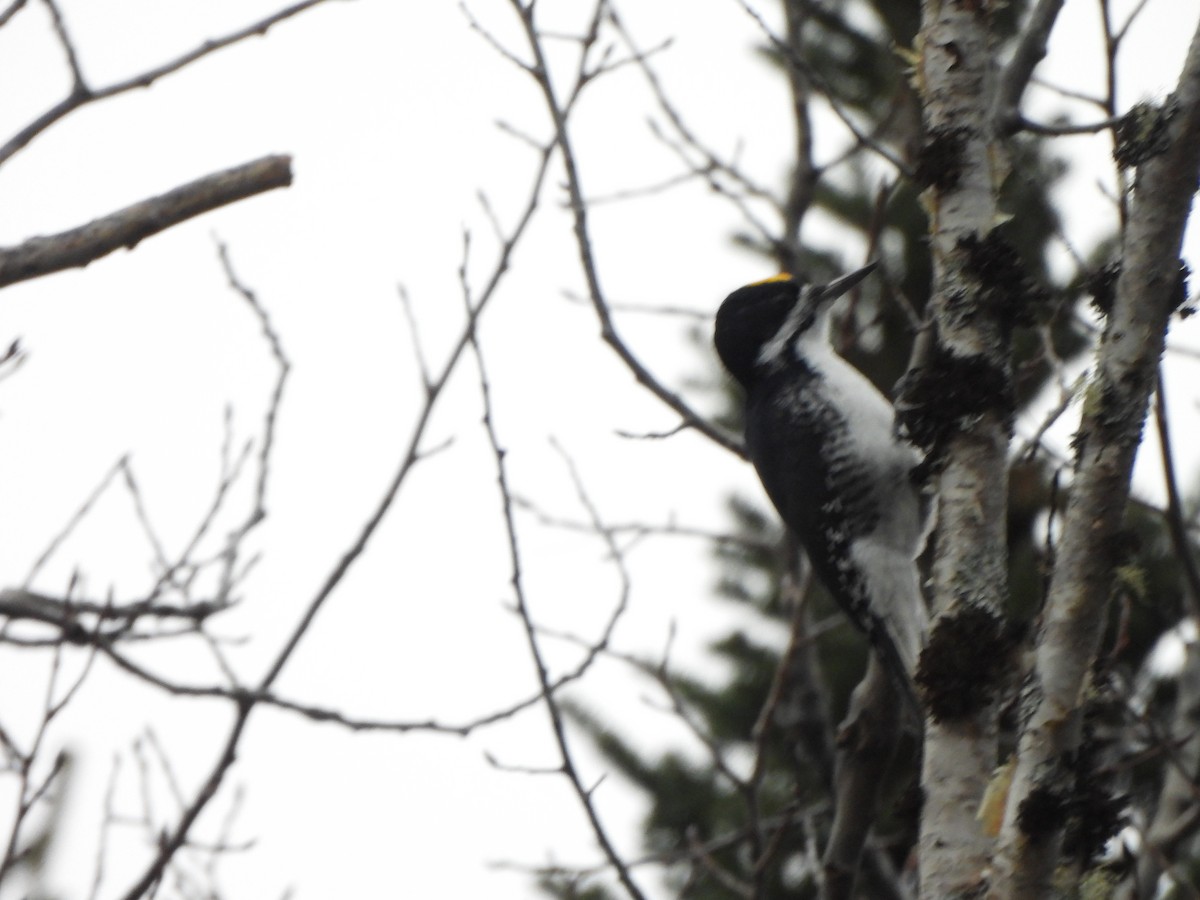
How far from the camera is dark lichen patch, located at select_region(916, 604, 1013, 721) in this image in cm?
272

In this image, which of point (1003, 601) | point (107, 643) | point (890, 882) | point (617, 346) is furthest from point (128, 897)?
point (890, 882)

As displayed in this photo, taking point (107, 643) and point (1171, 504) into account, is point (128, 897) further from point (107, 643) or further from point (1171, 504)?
point (1171, 504)

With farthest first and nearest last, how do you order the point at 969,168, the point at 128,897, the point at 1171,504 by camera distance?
1. the point at 1171,504
2. the point at 969,168
3. the point at 128,897

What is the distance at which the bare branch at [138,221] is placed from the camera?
7.90ft

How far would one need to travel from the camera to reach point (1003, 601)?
9.16 feet

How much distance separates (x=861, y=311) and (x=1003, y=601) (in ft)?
15.4

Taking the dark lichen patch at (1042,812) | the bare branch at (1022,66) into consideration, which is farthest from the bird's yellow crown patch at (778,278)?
the dark lichen patch at (1042,812)

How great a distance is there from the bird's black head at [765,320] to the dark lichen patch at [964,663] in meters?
2.83

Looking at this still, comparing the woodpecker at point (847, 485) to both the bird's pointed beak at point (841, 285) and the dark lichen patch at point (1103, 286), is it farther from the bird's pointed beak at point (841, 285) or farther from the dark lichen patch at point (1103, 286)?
the dark lichen patch at point (1103, 286)

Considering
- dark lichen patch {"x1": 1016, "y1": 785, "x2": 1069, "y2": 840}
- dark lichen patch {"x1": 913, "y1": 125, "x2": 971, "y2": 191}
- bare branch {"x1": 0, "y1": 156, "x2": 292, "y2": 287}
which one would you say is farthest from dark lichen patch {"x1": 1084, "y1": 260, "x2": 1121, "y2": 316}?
bare branch {"x1": 0, "y1": 156, "x2": 292, "y2": 287}

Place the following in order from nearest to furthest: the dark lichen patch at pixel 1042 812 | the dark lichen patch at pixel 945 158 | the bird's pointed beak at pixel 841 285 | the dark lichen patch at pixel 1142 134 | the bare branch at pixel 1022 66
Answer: the dark lichen patch at pixel 1042 812
the dark lichen patch at pixel 1142 134
the dark lichen patch at pixel 945 158
the bare branch at pixel 1022 66
the bird's pointed beak at pixel 841 285

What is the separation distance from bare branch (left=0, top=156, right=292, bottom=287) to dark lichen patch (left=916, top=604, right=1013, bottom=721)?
1.50 m

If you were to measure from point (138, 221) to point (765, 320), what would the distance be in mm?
3502

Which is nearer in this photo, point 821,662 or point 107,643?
point 107,643
